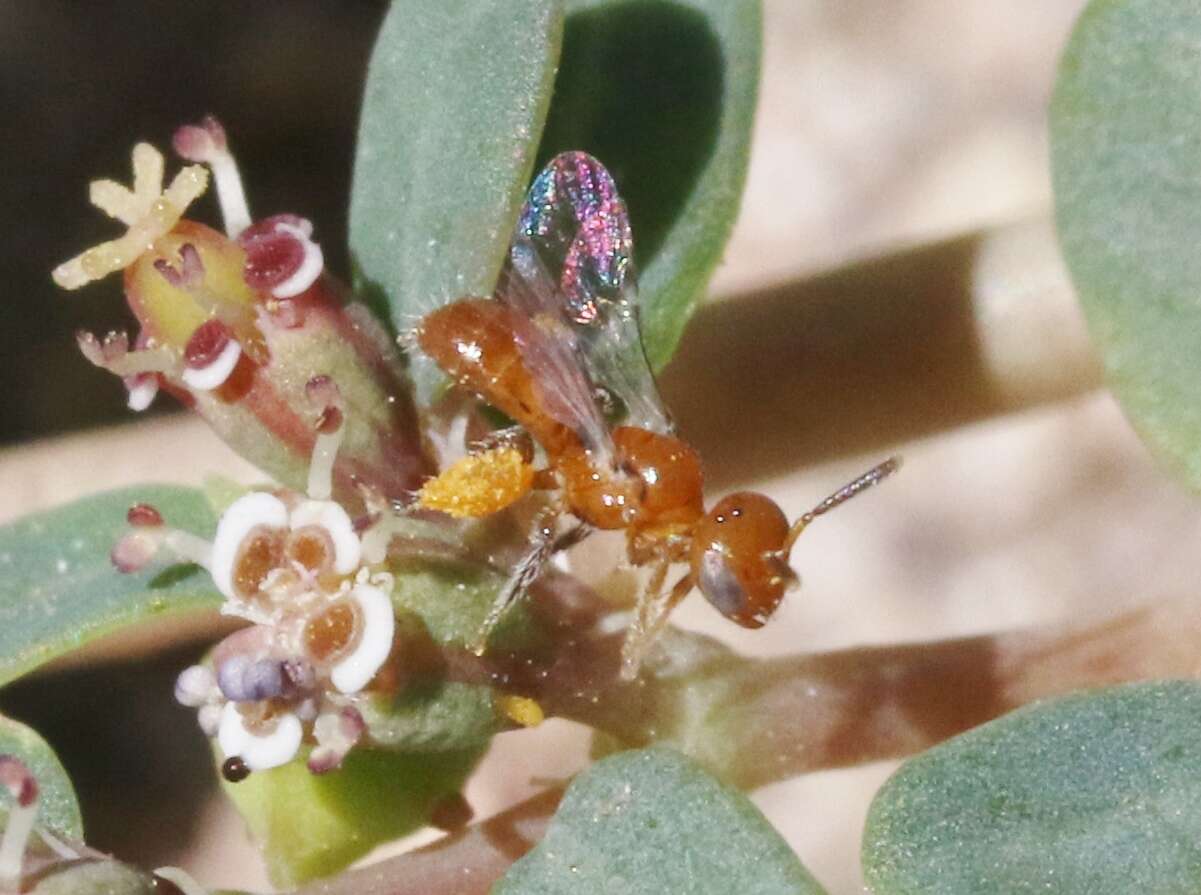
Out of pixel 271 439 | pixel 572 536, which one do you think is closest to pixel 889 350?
pixel 572 536

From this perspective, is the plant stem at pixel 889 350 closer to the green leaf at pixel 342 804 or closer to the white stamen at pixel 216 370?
the green leaf at pixel 342 804

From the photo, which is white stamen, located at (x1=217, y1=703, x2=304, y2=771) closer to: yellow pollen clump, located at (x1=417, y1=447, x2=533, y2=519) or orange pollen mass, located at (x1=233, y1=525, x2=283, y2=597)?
orange pollen mass, located at (x1=233, y1=525, x2=283, y2=597)

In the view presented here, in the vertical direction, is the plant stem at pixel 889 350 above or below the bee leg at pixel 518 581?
below

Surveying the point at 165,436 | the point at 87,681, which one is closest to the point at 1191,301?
the point at 165,436

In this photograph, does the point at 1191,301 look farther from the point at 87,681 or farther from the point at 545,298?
the point at 87,681

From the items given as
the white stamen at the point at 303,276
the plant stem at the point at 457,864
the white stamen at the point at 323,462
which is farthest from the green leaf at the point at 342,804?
the white stamen at the point at 303,276
